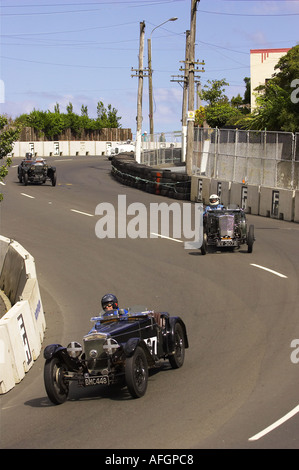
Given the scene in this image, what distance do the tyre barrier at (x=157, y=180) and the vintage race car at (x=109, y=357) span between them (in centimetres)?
2310

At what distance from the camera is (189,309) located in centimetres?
1509

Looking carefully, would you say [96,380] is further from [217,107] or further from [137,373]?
[217,107]

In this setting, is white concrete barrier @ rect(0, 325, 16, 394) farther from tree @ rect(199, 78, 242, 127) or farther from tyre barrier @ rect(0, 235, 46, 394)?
tree @ rect(199, 78, 242, 127)

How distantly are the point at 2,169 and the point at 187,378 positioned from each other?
10.8 metres

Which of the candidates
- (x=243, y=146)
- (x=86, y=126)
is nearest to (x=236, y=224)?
(x=243, y=146)

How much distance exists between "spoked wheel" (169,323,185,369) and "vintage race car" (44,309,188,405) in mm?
476

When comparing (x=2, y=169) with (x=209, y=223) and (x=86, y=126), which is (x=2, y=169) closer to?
(x=209, y=223)

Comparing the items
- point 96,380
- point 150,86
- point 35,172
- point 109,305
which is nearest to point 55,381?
point 96,380

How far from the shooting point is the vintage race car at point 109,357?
9602mm

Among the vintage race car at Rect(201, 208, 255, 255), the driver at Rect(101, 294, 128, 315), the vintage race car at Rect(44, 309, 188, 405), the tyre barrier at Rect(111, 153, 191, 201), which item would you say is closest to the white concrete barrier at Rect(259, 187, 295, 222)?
the tyre barrier at Rect(111, 153, 191, 201)

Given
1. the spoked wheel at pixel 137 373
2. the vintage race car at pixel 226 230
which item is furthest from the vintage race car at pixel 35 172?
the spoked wheel at pixel 137 373

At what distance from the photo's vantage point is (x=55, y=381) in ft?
31.9

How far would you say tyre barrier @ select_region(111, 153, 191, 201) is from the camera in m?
33.8

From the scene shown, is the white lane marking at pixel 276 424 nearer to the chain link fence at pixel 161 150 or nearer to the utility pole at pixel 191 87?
the utility pole at pixel 191 87
